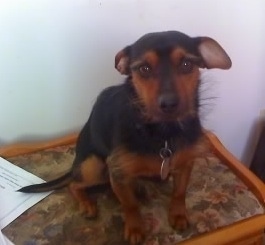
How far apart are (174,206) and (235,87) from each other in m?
0.54

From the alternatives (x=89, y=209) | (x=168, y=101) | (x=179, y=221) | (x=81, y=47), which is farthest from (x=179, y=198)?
(x=81, y=47)

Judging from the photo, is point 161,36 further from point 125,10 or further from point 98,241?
point 98,241

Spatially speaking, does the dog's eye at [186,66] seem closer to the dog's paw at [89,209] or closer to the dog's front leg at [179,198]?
the dog's front leg at [179,198]

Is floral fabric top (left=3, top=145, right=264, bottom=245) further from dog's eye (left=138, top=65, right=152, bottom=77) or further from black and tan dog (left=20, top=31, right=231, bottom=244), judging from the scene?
dog's eye (left=138, top=65, right=152, bottom=77)

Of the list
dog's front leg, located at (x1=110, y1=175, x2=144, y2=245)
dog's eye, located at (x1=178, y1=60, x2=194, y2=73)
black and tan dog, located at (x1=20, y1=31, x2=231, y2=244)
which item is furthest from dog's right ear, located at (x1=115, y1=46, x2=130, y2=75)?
dog's front leg, located at (x1=110, y1=175, x2=144, y2=245)

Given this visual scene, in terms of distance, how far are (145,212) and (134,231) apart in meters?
0.09

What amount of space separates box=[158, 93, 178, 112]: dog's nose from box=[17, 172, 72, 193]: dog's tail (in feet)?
1.30

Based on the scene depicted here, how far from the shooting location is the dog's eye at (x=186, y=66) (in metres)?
0.91

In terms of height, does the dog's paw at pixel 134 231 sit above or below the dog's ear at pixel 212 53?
below

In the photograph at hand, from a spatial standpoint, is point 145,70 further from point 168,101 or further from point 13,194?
point 13,194

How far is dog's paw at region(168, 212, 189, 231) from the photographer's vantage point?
1.07 m

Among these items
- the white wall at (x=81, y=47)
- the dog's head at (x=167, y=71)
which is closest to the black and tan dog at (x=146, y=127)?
the dog's head at (x=167, y=71)

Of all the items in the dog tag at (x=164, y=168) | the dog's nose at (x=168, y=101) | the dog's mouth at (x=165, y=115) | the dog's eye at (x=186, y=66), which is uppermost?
the dog's eye at (x=186, y=66)

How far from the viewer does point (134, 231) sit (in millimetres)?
1038
